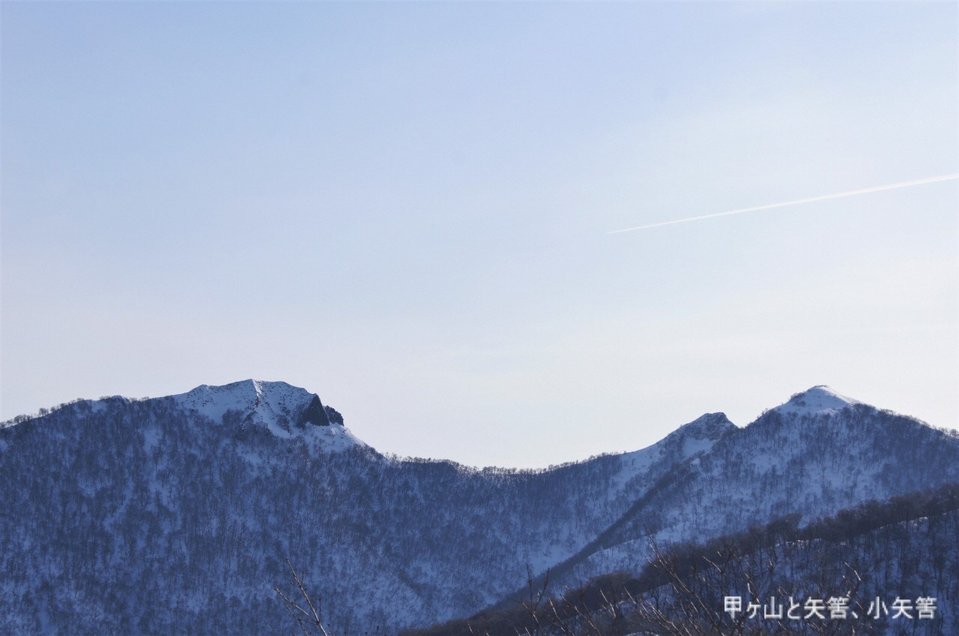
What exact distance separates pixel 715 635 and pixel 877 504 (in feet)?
575

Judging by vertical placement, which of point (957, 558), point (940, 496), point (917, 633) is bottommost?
point (917, 633)

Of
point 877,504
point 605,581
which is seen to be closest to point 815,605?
point 605,581

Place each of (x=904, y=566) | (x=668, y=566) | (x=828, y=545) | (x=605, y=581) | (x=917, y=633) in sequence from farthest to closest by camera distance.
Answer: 1. (x=605, y=581)
2. (x=828, y=545)
3. (x=904, y=566)
4. (x=917, y=633)
5. (x=668, y=566)

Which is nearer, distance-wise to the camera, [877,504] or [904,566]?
[904,566]

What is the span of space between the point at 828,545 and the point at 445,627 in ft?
252

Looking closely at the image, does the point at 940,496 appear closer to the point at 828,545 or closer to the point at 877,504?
the point at 877,504

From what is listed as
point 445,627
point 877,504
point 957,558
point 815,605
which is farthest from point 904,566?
point 815,605

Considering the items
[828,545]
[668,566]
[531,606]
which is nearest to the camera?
[531,606]

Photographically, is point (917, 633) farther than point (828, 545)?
No

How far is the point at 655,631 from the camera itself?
29156 mm

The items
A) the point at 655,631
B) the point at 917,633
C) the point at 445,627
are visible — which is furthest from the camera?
the point at 445,627

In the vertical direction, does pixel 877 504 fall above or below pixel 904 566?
above

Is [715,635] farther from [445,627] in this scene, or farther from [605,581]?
[445,627]

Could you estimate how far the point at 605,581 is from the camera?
18062 cm
